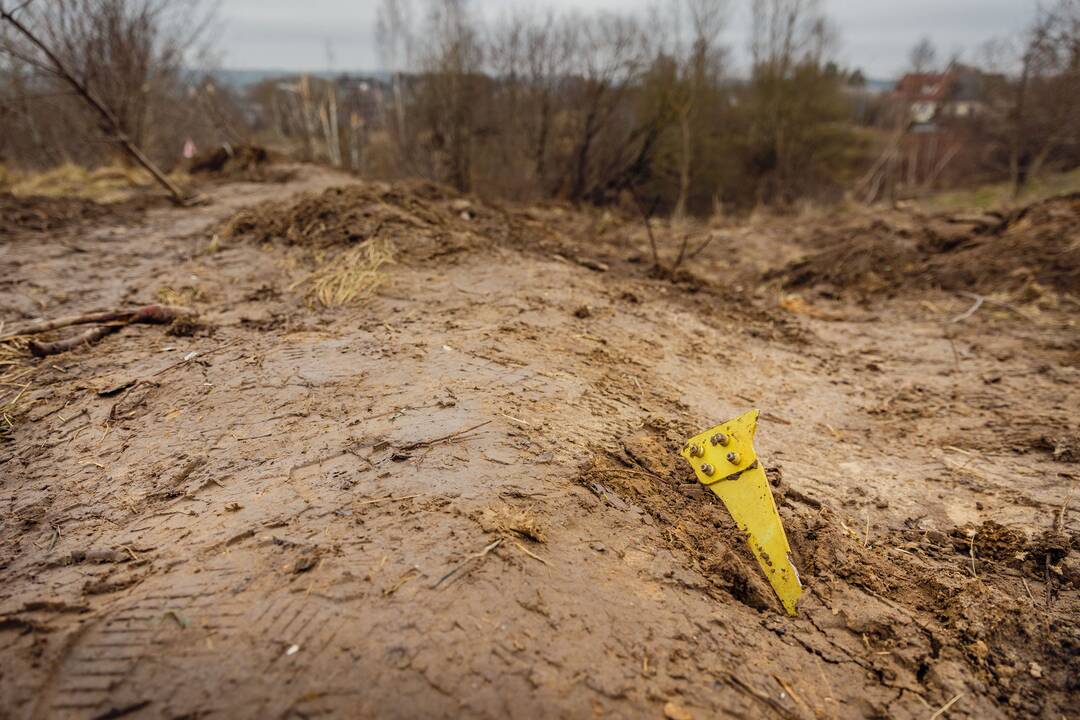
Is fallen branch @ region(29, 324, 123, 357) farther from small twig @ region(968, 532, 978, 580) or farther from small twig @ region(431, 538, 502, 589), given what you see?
small twig @ region(968, 532, 978, 580)

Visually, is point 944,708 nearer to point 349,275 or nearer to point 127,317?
point 349,275

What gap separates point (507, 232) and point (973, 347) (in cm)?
433

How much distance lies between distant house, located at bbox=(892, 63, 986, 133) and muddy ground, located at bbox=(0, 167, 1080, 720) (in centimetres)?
1112

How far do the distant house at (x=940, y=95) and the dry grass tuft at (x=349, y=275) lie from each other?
11991mm

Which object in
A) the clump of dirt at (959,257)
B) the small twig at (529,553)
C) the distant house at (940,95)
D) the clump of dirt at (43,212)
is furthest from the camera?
the distant house at (940,95)

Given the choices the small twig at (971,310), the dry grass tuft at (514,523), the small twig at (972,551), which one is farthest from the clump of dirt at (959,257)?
the dry grass tuft at (514,523)

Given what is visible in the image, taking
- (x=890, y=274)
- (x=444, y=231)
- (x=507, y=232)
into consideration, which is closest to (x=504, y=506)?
(x=444, y=231)

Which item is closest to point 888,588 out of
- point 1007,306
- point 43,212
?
point 1007,306

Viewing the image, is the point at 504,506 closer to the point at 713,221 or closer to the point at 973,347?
the point at 973,347

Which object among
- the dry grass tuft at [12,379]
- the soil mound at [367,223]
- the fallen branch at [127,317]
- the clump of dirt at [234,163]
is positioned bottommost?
the dry grass tuft at [12,379]

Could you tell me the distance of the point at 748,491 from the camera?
2.00 meters

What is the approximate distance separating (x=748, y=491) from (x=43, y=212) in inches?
325

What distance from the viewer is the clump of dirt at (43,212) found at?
19.6 feet

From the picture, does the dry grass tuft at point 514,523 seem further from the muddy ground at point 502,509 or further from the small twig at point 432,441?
the small twig at point 432,441
